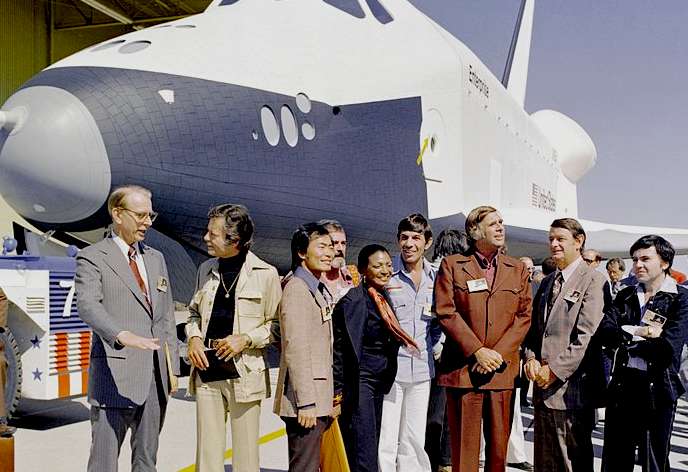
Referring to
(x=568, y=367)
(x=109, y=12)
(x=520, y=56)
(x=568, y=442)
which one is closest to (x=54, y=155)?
(x=568, y=367)

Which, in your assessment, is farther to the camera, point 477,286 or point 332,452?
point 477,286

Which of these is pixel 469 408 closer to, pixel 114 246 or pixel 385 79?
pixel 114 246

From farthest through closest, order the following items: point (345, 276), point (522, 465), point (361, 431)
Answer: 1. point (345, 276)
2. point (522, 465)
3. point (361, 431)

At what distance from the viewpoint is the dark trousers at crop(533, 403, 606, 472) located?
10.0ft

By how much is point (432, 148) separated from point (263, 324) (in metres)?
3.66

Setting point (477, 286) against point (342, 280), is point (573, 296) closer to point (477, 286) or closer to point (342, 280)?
point (477, 286)

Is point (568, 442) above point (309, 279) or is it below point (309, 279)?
below

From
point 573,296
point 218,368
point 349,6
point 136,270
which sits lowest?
point 218,368

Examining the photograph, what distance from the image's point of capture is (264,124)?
456 cm

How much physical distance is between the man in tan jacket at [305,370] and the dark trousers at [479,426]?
590 millimetres

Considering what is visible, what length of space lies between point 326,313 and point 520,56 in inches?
595

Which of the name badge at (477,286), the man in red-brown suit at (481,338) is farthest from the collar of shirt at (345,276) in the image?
the name badge at (477,286)

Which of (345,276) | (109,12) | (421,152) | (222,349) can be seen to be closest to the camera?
(222,349)

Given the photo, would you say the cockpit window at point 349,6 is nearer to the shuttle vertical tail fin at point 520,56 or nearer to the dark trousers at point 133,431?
the dark trousers at point 133,431
